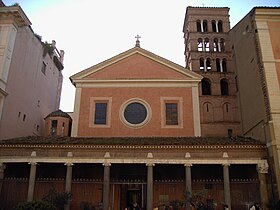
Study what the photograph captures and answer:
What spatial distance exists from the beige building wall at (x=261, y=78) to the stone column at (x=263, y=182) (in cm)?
42

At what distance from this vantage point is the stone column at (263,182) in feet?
50.4

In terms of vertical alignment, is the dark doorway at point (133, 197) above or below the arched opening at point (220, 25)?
below

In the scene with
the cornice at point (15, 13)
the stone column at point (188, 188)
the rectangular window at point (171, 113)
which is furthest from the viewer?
the rectangular window at point (171, 113)

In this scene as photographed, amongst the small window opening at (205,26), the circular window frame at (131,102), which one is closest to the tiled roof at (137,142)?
the circular window frame at (131,102)

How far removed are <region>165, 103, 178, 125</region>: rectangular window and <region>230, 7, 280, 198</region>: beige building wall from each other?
5009 mm

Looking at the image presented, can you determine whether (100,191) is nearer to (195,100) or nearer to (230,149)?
(230,149)

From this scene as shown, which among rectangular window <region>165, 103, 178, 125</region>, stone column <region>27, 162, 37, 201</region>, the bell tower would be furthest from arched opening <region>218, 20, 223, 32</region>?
stone column <region>27, 162, 37, 201</region>

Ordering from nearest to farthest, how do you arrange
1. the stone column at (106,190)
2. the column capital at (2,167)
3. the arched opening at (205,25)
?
the stone column at (106,190) → the column capital at (2,167) → the arched opening at (205,25)

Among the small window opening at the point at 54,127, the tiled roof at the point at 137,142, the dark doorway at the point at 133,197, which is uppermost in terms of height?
the small window opening at the point at 54,127

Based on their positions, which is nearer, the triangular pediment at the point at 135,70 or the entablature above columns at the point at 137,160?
the entablature above columns at the point at 137,160

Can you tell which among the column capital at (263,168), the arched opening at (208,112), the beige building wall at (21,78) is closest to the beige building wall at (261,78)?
the column capital at (263,168)

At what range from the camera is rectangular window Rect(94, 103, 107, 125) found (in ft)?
69.4

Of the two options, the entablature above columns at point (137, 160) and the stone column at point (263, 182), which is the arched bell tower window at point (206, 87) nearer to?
the entablature above columns at point (137, 160)

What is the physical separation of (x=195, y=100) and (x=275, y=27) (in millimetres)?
6894
